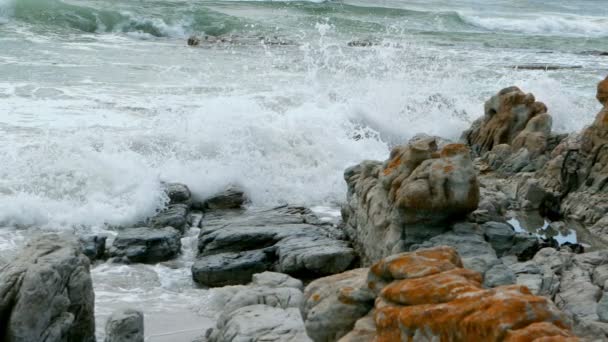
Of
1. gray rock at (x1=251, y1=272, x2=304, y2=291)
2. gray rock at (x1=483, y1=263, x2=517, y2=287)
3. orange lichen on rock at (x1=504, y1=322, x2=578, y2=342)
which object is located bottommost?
gray rock at (x1=251, y1=272, x2=304, y2=291)

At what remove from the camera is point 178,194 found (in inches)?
391

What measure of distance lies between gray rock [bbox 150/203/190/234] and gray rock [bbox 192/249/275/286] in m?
1.26

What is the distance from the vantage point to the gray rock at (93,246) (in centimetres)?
806

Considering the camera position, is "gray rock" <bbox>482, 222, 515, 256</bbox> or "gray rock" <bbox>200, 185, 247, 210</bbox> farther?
"gray rock" <bbox>200, 185, 247, 210</bbox>

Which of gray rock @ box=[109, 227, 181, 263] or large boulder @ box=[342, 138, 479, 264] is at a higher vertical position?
large boulder @ box=[342, 138, 479, 264]

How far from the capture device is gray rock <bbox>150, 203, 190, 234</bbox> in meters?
9.08

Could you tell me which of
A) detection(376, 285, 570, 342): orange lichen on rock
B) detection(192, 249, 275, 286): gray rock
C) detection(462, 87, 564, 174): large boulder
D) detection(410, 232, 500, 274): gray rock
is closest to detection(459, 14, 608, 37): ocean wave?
detection(462, 87, 564, 174): large boulder

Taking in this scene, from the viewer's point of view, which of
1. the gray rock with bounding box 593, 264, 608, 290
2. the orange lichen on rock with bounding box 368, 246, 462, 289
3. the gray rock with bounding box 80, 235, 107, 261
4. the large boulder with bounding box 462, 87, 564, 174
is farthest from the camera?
the large boulder with bounding box 462, 87, 564, 174

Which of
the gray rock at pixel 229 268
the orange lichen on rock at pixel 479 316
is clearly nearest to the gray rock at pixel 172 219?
the gray rock at pixel 229 268

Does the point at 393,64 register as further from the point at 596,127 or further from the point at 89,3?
the point at 89,3

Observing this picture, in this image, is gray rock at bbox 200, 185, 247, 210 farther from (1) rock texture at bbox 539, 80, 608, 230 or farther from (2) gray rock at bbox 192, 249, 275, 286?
(1) rock texture at bbox 539, 80, 608, 230

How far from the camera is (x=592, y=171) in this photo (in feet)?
31.2

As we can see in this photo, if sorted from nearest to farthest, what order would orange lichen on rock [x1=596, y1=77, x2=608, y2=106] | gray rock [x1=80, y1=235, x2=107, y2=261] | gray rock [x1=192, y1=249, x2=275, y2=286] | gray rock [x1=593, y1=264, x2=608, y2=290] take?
1. gray rock [x1=593, y1=264, x2=608, y2=290]
2. gray rock [x1=192, y1=249, x2=275, y2=286]
3. gray rock [x1=80, y1=235, x2=107, y2=261]
4. orange lichen on rock [x1=596, y1=77, x2=608, y2=106]

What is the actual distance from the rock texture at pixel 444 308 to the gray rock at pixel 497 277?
71 centimetres
